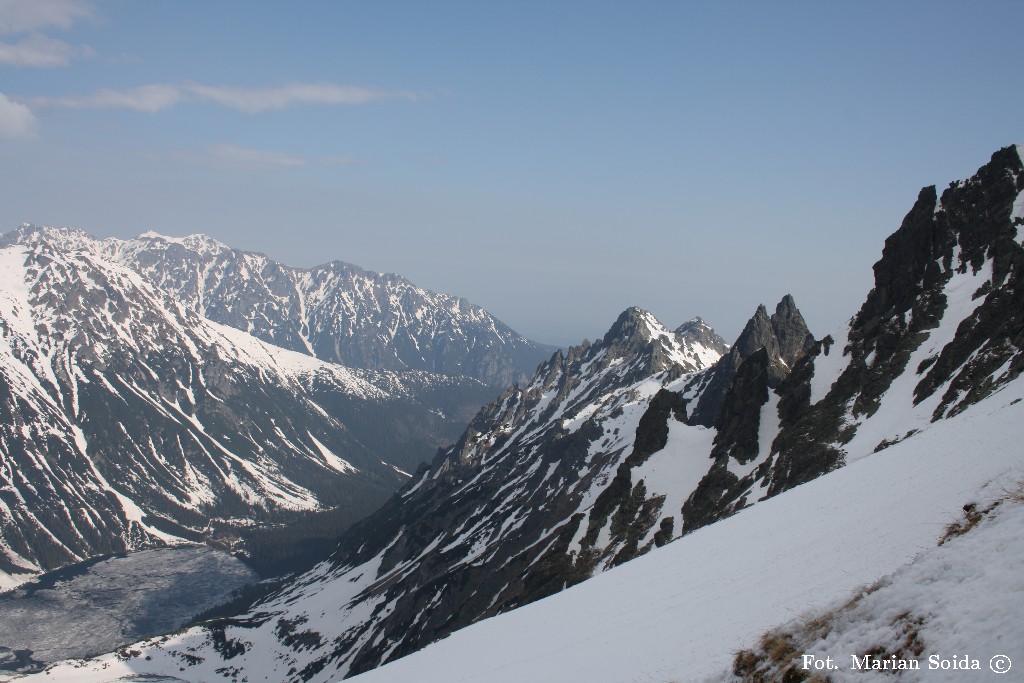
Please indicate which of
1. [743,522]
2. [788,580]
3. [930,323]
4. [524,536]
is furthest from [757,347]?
[788,580]

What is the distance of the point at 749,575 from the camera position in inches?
1142

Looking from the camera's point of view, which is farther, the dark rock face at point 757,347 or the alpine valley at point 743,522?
the dark rock face at point 757,347

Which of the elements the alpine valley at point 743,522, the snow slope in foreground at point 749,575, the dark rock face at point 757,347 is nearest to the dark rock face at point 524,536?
the alpine valley at point 743,522

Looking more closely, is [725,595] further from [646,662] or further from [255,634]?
[255,634]

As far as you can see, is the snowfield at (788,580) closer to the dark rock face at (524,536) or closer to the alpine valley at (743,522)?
the alpine valley at (743,522)

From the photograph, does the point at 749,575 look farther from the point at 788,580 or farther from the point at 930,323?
the point at 930,323

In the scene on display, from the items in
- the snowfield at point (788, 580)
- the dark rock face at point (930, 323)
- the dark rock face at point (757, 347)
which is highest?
the dark rock face at point (757, 347)

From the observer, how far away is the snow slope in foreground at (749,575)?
23188mm

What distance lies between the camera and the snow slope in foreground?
23188mm

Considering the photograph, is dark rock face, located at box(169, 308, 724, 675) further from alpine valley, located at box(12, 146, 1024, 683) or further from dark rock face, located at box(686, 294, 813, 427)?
dark rock face, located at box(686, 294, 813, 427)

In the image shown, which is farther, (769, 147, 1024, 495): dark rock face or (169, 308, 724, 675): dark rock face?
(169, 308, 724, 675): dark rock face

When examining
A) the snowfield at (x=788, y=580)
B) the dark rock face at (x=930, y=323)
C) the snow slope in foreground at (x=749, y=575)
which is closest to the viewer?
the snowfield at (x=788, y=580)

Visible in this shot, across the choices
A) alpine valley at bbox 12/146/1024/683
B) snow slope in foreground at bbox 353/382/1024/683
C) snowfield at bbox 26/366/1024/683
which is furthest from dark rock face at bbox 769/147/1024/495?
snowfield at bbox 26/366/1024/683

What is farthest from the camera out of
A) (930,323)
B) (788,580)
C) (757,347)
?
(757,347)
